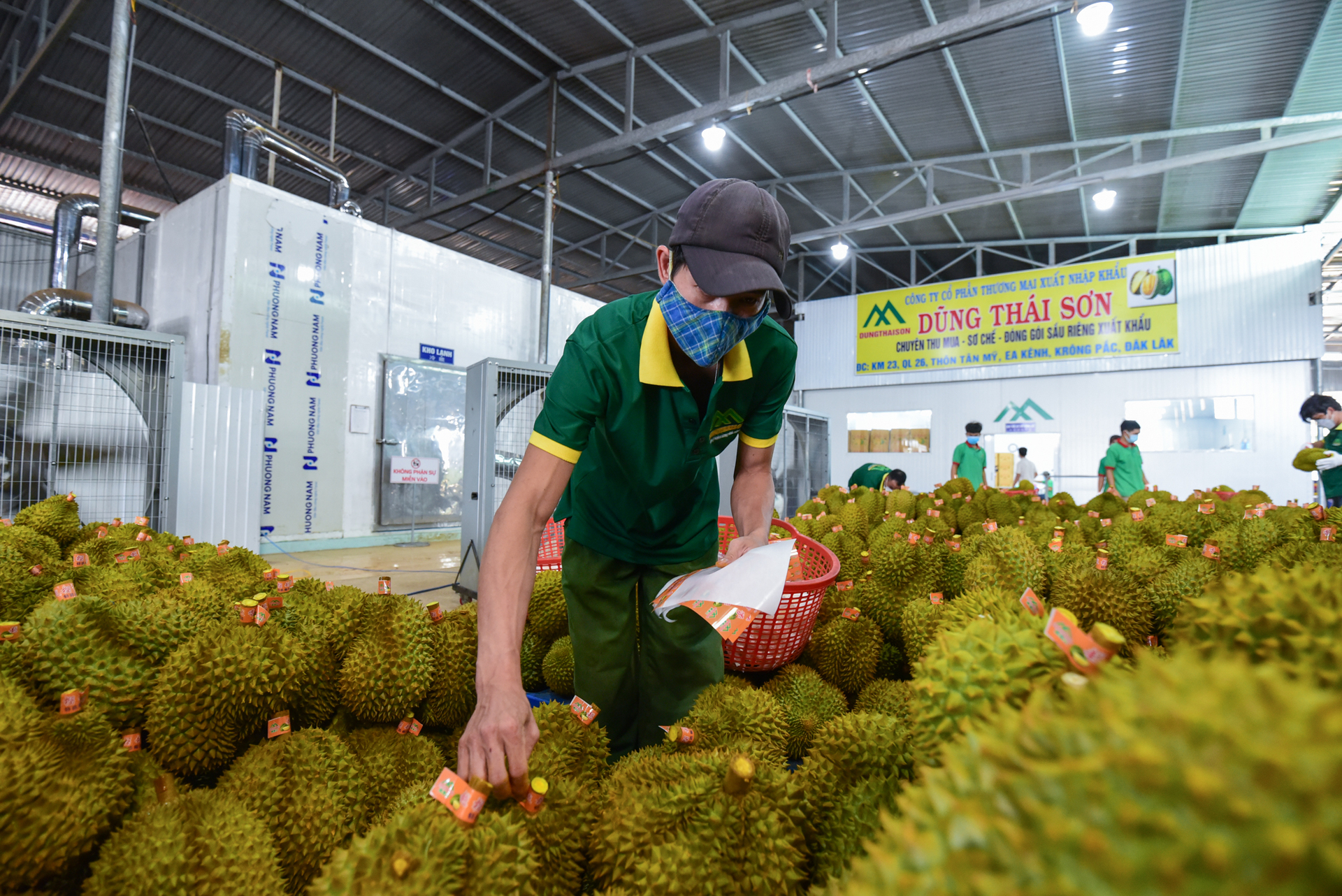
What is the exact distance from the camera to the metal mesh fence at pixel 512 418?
14.0ft

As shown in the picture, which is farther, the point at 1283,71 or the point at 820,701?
the point at 1283,71

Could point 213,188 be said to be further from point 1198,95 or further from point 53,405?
point 1198,95

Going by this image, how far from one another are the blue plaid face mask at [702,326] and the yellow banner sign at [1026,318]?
463 inches

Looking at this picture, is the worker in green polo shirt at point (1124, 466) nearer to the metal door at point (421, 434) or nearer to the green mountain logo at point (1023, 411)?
the green mountain logo at point (1023, 411)

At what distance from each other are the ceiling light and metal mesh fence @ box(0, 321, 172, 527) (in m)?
7.51

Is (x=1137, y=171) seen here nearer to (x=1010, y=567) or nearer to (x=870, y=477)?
(x=870, y=477)

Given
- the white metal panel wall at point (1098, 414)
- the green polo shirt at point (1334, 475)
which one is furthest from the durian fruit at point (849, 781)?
the white metal panel wall at point (1098, 414)

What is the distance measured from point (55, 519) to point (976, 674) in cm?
296

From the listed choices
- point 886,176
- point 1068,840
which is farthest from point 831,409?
point 1068,840

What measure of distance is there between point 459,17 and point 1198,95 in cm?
891

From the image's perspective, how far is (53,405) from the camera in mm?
3543

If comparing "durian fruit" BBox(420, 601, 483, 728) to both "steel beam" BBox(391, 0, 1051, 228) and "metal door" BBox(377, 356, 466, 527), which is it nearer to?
"metal door" BBox(377, 356, 466, 527)

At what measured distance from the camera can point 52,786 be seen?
0.87 meters

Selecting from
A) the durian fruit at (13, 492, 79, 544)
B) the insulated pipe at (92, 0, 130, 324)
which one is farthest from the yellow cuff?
the insulated pipe at (92, 0, 130, 324)
